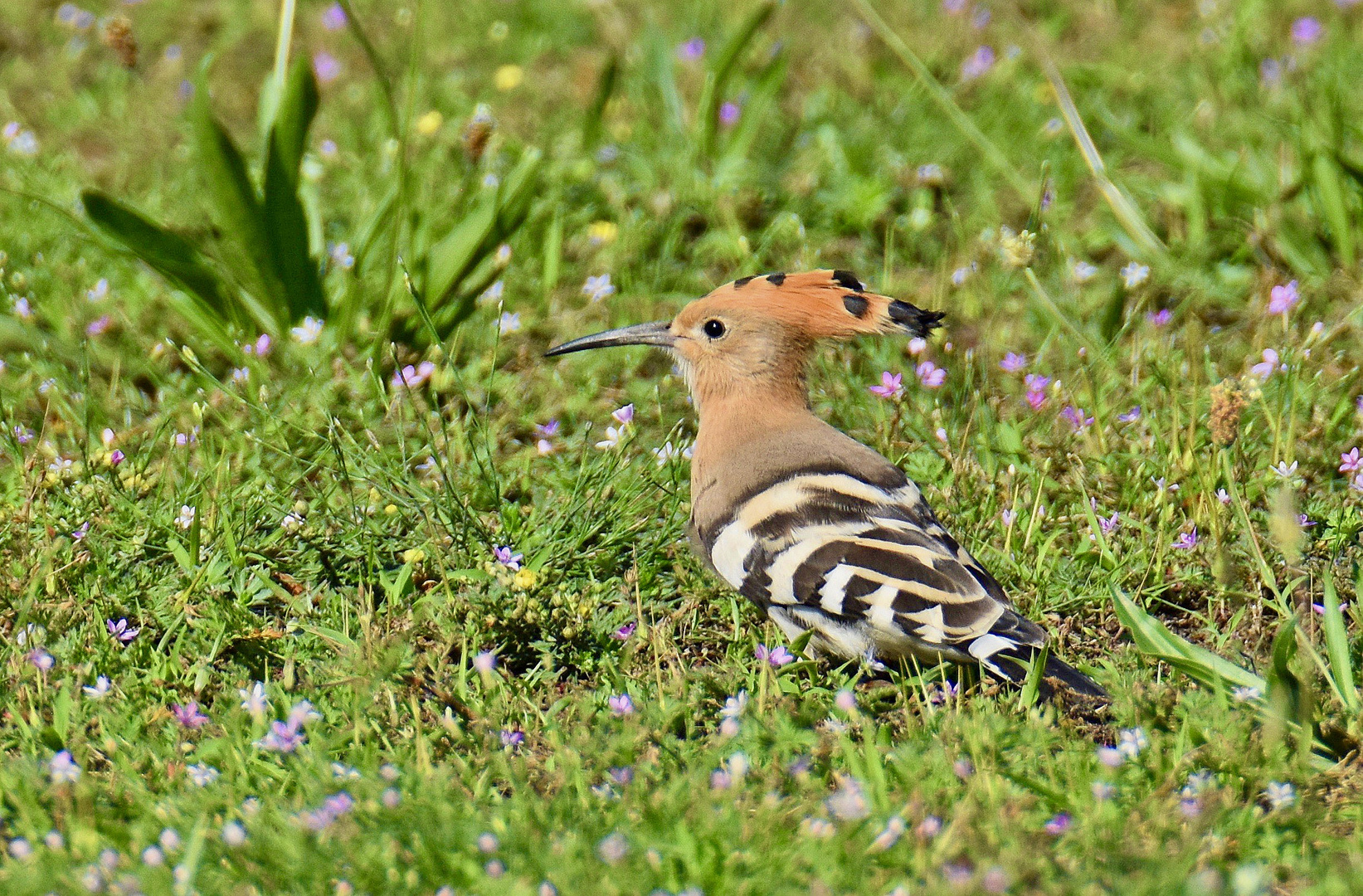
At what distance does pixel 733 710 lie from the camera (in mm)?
2619

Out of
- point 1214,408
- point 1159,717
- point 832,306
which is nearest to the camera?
point 1159,717

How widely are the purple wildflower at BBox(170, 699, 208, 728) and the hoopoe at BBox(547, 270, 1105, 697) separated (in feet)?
3.75

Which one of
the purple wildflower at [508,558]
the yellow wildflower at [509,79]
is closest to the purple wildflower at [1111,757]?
the purple wildflower at [508,558]

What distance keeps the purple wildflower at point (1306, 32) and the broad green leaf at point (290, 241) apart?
3.79 metres

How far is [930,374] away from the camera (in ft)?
12.1

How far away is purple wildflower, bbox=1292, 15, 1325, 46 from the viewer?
521 cm

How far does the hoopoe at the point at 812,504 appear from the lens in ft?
9.29

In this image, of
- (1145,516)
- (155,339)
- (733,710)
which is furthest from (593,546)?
(155,339)

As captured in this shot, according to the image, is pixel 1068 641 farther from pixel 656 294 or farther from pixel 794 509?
pixel 656 294

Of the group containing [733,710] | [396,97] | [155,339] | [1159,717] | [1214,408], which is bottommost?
[1159,717]

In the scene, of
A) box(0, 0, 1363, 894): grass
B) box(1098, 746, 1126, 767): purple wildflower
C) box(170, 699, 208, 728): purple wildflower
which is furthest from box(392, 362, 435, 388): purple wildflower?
box(1098, 746, 1126, 767): purple wildflower

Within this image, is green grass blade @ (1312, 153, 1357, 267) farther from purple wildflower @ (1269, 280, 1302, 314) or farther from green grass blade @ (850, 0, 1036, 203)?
green grass blade @ (850, 0, 1036, 203)

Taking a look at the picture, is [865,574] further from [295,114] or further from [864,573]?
[295,114]

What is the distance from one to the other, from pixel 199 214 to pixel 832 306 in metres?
2.23
